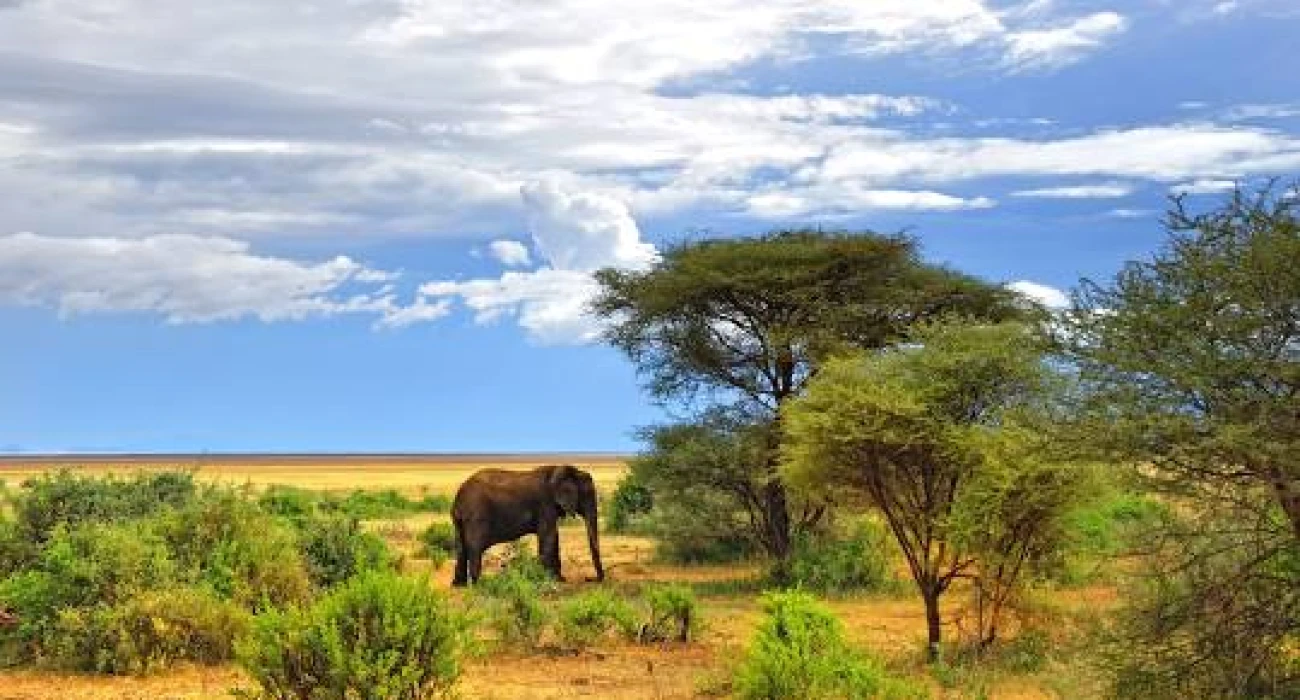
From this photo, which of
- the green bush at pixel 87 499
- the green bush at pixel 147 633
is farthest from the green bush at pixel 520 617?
the green bush at pixel 87 499

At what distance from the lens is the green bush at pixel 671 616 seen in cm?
1700

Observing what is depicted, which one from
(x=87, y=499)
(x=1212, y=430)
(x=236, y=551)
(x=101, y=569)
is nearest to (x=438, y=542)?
(x=87, y=499)

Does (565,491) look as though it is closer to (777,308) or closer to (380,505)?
(777,308)

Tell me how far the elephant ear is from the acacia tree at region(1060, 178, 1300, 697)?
1564 cm

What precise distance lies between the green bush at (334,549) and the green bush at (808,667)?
23.9 ft

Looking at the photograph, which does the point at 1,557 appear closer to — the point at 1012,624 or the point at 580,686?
the point at 580,686

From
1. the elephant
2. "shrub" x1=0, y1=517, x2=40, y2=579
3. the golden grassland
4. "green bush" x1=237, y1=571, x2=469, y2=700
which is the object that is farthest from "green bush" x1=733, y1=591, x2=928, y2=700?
the elephant

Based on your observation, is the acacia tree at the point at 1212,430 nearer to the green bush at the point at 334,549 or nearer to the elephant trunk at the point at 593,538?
the green bush at the point at 334,549

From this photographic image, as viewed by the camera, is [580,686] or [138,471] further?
[138,471]

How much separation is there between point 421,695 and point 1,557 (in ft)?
28.6

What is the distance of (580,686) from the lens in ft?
46.4

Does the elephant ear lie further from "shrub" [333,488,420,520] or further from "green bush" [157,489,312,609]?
"shrub" [333,488,420,520]

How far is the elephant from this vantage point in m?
25.6

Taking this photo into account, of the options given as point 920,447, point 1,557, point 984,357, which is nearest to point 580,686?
point 920,447
